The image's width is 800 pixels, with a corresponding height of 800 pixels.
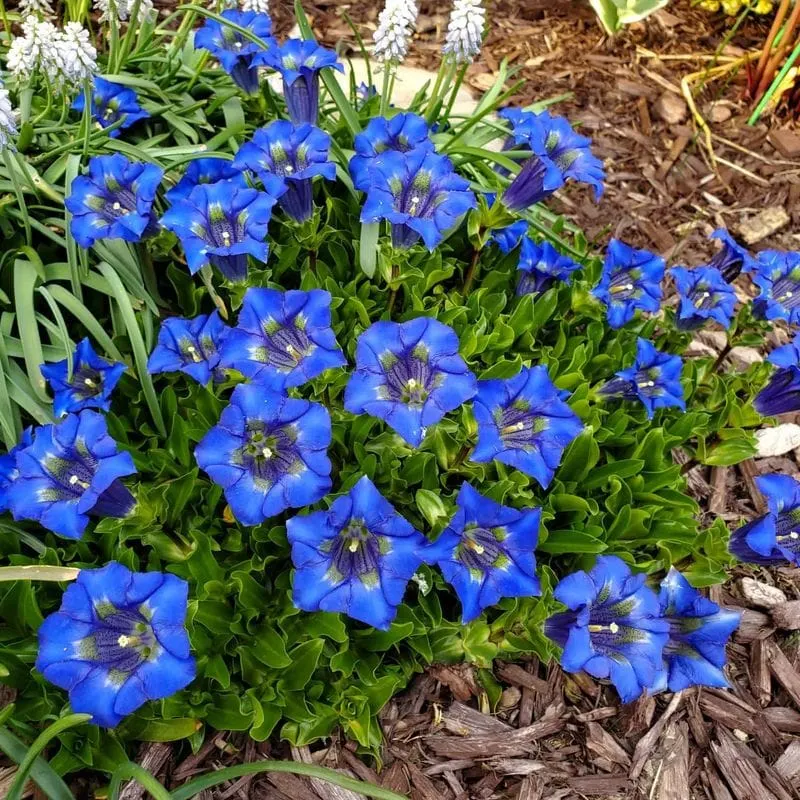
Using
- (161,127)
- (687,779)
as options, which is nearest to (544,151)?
(161,127)

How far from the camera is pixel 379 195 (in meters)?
2.38

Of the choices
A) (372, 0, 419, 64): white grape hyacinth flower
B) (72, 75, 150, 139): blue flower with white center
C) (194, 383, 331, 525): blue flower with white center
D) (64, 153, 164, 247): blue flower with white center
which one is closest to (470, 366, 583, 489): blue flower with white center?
(194, 383, 331, 525): blue flower with white center

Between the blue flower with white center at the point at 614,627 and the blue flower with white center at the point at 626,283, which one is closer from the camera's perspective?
the blue flower with white center at the point at 614,627

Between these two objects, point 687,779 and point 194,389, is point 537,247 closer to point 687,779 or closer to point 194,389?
point 194,389

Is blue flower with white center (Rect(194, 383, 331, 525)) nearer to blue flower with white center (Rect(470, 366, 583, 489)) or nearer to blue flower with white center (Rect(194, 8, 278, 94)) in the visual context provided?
blue flower with white center (Rect(470, 366, 583, 489))

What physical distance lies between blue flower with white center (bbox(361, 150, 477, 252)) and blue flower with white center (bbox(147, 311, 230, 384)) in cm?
59

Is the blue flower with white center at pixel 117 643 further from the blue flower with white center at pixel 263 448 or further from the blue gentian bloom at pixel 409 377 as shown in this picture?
the blue gentian bloom at pixel 409 377

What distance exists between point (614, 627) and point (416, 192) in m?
1.44

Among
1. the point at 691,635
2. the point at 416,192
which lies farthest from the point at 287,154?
the point at 691,635

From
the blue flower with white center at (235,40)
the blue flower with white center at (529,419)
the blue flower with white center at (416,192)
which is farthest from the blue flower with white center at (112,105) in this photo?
the blue flower with white center at (529,419)

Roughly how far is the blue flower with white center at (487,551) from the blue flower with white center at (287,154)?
120 centimetres

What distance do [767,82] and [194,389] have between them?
13.5ft

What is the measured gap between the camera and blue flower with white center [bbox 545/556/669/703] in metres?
1.88

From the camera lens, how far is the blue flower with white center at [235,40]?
2881mm
